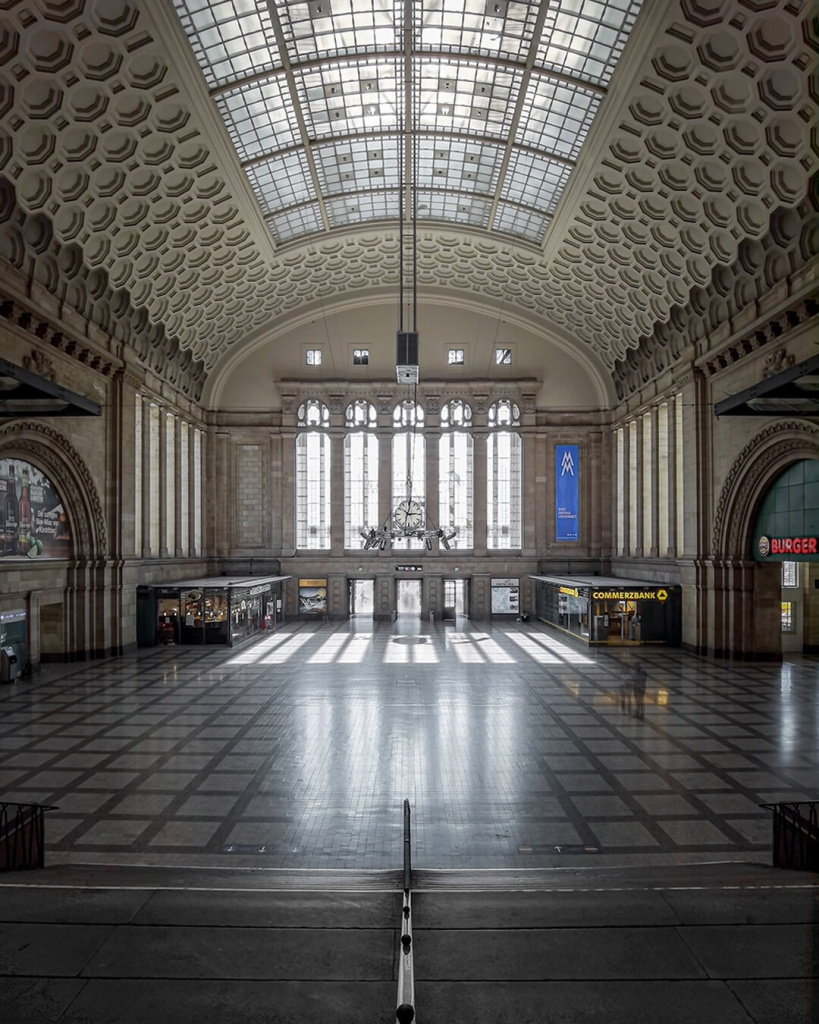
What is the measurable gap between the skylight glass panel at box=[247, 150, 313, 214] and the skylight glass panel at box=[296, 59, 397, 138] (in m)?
1.52

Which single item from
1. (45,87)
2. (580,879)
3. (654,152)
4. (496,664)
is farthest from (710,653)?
(45,87)

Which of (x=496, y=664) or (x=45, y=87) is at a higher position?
(x=45, y=87)

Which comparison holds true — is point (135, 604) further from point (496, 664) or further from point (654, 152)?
point (654, 152)

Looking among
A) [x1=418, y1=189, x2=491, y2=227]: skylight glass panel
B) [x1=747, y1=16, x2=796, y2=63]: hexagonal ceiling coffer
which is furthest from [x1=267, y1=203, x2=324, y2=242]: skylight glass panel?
[x1=747, y1=16, x2=796, y2=63]: hexagonal ceiling coffer

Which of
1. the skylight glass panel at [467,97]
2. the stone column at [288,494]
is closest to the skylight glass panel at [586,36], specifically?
the skylight glass panel at [467,97]

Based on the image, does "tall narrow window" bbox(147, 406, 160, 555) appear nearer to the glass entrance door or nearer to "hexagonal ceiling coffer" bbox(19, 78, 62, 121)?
the glass entrance door

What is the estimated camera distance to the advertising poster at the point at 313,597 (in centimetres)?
3744

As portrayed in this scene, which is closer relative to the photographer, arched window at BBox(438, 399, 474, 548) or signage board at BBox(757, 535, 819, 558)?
signage board at BBox(757, 535, 819, 558)

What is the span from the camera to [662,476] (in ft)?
101

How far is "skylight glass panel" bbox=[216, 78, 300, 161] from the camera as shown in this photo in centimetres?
2217

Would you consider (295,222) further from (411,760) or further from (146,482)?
(411,760)

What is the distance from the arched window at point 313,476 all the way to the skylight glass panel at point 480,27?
19453 millimetres

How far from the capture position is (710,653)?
82.2 feet

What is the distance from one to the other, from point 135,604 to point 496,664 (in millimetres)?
14109
